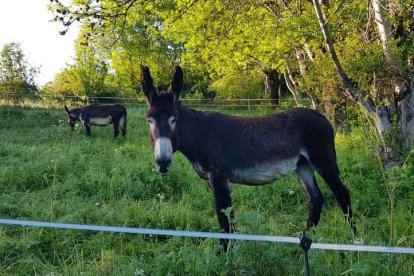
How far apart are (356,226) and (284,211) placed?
4.26ft

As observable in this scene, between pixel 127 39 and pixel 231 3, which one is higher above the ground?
pixel 127 39

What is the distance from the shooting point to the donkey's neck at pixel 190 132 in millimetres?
4023

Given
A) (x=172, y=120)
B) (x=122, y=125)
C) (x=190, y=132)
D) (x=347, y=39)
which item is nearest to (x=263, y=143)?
(x=190, y=132)

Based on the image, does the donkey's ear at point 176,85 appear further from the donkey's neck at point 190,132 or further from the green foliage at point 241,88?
the green foliage at point 241,88

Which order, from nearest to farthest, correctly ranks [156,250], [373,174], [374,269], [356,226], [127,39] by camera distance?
[374,269] → [156,250] → [356,226] → [373,174] → [127,39]

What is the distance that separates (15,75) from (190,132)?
20.8 metres

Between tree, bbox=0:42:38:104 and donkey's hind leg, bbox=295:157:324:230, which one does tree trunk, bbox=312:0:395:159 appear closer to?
donkey's hind leg, bbox=295:157:324:230

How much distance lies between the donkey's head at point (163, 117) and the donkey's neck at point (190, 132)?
0.12m

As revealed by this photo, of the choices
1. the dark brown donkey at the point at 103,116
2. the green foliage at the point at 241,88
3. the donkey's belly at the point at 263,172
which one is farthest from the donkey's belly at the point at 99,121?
the green foliage at the point at 241,88

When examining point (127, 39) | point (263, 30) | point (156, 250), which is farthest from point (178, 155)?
point (127, 39)

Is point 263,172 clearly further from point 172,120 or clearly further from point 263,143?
point 172,120

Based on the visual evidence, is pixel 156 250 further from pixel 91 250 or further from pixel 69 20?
pixel 69 20

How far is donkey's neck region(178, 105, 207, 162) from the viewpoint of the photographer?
4023mm

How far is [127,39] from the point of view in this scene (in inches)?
1205
